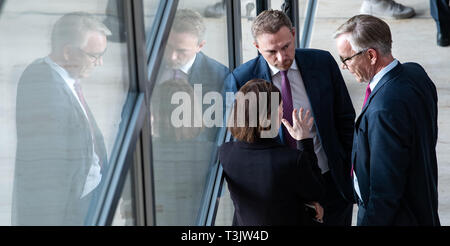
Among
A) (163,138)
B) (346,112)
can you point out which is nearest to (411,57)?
(346,112)

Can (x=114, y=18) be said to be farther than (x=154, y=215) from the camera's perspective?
No

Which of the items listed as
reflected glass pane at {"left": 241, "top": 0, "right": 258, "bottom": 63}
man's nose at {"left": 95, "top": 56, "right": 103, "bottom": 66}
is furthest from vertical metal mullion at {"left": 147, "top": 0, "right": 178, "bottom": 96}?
reflected glass pane at {"left": 241, "top": 0, "right": 258, "bottom": 63}

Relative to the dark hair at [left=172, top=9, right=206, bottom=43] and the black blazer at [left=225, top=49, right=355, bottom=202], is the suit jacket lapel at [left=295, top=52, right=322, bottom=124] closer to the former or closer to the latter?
the black blazer at [left=225, top=49, right=355, bottom=202]

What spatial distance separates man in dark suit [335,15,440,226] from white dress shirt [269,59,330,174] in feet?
1.99

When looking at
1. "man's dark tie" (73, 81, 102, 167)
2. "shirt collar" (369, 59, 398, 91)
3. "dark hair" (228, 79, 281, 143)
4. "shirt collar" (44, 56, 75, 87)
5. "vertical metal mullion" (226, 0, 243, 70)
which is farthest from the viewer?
"vertical metal mullion" (226, 0, 243, 70)

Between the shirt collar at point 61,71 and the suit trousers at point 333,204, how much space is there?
70.8 inches

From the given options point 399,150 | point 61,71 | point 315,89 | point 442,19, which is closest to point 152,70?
point 61,71

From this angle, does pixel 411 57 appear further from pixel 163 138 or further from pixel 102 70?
pixel 102 70

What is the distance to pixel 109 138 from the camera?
122 inches

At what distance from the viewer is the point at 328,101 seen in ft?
13.3

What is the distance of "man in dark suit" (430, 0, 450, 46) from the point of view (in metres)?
6.95

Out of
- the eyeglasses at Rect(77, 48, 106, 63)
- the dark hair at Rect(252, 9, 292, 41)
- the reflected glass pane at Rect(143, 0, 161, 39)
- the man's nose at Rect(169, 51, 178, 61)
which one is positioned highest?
the reflected glass pane at Rect(143, 0, 161, 39)
